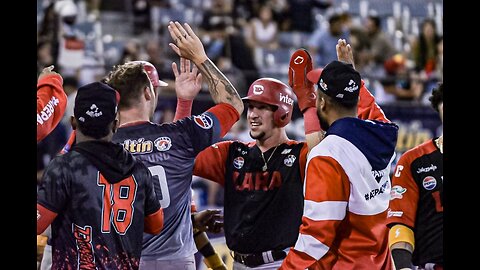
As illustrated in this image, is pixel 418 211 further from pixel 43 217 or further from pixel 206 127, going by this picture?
pixel 43 217

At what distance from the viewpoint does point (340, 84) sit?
18.2 feet

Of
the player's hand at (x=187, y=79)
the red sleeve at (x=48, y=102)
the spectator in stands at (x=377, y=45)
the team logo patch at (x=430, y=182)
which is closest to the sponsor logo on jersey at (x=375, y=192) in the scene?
the team logo patch at (x=430, y=182)

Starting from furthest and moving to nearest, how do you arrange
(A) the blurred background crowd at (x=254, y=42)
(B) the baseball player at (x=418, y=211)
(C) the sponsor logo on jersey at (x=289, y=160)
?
1. (A) the blurred background crowd at (x=254, y=42)
2. (B) the baseball player at (x=418, y=211)
3. (C) the sponsor logo on jersey at (x=289, y=160)

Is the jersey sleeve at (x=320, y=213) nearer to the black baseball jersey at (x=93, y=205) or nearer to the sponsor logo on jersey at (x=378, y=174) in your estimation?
the sponsor logo on jersey at (x=378, y=174)

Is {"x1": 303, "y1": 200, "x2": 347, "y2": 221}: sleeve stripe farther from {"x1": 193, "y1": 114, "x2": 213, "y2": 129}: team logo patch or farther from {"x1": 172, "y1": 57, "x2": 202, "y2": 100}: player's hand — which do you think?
{"x1": 172, "y1": 57, "x2": 202, "y2": 100}: player's hand

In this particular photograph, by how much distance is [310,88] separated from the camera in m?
6.36

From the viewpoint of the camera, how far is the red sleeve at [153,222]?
5.38 m

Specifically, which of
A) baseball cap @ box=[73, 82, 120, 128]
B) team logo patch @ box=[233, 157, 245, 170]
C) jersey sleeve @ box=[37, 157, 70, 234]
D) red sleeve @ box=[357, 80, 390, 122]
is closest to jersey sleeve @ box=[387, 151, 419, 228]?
red sleeve @ box=[357, 80, 390, 122]

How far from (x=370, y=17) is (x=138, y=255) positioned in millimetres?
14053

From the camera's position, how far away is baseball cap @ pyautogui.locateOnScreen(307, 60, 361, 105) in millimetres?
5535

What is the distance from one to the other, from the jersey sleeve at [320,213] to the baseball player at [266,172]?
0.89 metres

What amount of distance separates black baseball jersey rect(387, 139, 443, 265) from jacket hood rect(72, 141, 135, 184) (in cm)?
243
